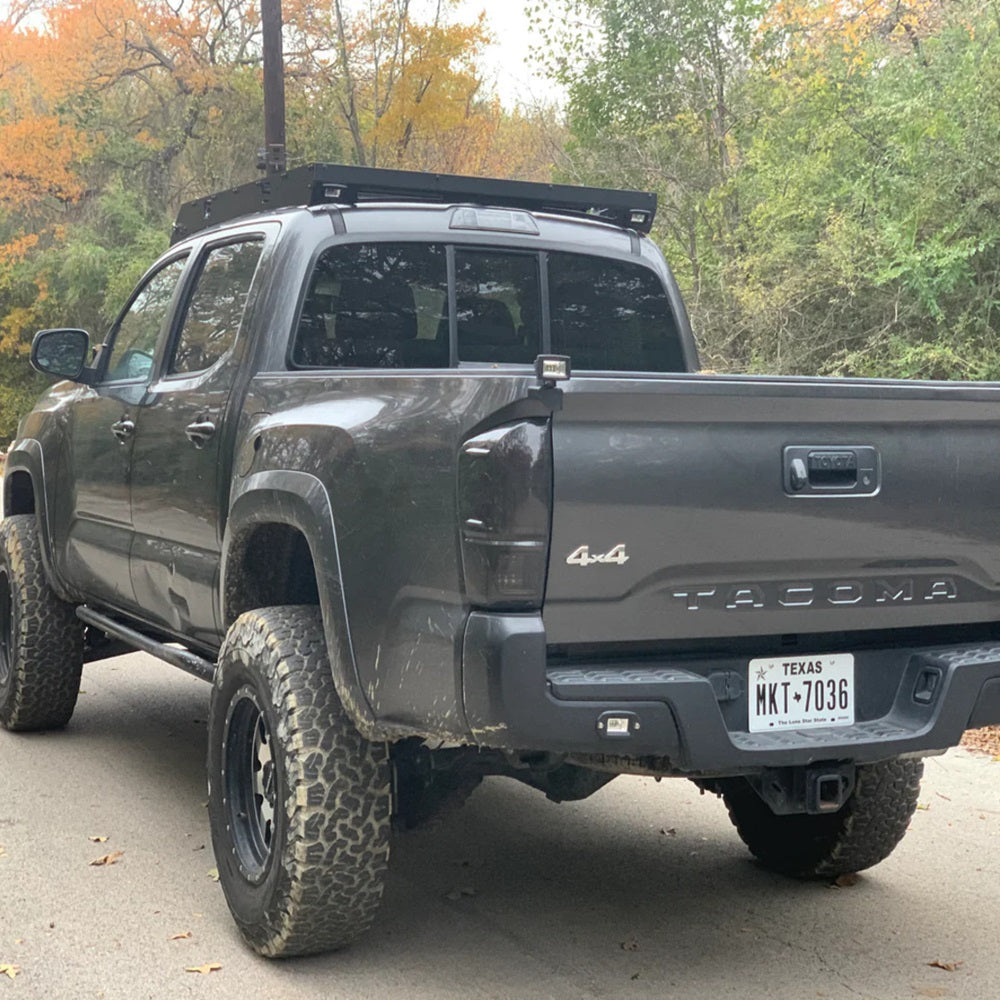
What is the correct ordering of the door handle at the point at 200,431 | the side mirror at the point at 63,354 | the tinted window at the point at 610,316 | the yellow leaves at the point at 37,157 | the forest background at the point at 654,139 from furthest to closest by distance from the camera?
the yellow leaves at the point at 37,157, the forest background at the point at 654,139, the side mirror at the point at 63,354, the tinted window at the point at 610,316, the door handle at the point at 200,431

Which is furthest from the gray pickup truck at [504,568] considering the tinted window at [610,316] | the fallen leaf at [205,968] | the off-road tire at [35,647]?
the off-road tire at [35,647]

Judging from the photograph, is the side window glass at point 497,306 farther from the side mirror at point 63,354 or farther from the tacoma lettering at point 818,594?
the tacoma lettering at point 818,594

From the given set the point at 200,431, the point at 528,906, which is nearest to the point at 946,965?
the point at 528,906

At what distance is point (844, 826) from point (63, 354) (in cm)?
358

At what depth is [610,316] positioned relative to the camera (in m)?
5.27

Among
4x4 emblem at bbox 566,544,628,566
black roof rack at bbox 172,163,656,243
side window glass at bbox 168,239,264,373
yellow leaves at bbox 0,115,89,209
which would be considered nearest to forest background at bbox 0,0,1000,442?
yellow leaves at bbox 0,115,89,209

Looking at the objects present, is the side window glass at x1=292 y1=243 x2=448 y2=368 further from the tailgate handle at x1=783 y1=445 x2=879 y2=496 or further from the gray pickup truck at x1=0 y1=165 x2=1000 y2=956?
the tailgate handle at x1=783 y1=445 x2=879 y2=496

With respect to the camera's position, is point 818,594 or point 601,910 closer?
point 818,594

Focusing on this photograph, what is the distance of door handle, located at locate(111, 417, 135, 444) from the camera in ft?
17.5

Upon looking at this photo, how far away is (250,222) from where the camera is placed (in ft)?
16.5

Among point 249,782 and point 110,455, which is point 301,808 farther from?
point 110,455

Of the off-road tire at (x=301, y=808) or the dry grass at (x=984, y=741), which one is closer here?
the off-road tire at (x=301, y=808)

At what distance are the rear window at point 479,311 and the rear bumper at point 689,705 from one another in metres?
1.77

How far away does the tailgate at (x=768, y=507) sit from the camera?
10.6 feet
